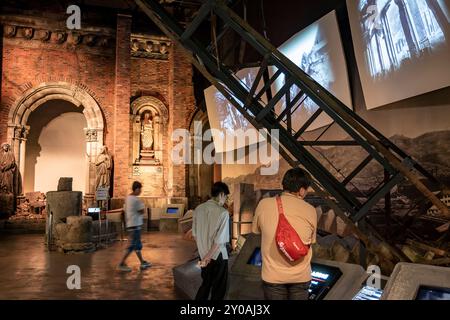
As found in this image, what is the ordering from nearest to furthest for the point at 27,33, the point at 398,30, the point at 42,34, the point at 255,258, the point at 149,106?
the point at 255,258 < the point at 398,30 < the point at 27,33 < the point at 42,34 < the point at 149,106

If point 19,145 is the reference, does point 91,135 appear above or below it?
above

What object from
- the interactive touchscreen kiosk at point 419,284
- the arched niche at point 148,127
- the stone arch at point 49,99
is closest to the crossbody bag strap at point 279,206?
the interactive touchscreen kiosk at point 419,284

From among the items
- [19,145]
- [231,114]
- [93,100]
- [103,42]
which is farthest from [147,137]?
[19,145]

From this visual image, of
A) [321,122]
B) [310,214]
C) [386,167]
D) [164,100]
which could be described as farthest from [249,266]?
[164,100]

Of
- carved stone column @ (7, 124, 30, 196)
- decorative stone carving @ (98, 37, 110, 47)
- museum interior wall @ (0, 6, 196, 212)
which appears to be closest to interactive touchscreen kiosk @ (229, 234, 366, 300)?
museum interior wall @ (0, 6, 196, 212)

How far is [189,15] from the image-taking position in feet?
56.2

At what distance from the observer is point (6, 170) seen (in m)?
14.5

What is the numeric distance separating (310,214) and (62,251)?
777cm

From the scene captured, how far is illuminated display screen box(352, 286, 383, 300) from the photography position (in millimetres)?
2979

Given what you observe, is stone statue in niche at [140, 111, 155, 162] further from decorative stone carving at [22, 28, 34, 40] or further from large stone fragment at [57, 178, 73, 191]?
large stone fragment at [57, 178, 73, 191]

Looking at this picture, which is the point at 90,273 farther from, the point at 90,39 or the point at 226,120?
the point at 90,39

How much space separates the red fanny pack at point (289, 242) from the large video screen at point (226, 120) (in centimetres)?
959

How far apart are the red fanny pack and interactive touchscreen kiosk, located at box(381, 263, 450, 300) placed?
57 cm

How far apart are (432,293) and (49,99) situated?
53.6 ft
